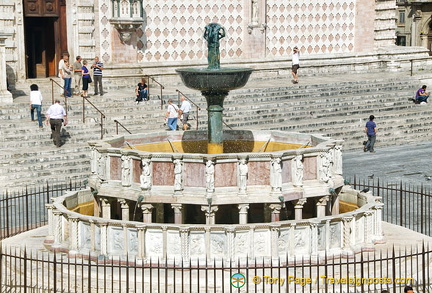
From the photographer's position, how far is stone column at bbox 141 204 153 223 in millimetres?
17766

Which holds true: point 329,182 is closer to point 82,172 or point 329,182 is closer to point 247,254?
point 247,254

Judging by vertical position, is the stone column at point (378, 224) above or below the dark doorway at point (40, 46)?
below

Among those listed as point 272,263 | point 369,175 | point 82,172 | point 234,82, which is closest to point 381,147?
point 369,175

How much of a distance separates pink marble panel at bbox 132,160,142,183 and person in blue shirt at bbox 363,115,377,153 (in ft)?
47.4

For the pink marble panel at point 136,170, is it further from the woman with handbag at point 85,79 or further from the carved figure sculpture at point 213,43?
the woman with handbag at point 85,79

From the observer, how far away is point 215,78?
1861cm

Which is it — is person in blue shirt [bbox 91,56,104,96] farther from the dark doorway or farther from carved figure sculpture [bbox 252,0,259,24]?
carved figure sculpture [bbox 252,0,259,24]

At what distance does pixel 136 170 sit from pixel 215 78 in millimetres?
2232

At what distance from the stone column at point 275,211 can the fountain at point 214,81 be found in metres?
2.29

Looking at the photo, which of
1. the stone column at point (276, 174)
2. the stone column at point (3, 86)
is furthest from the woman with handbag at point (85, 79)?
the stone column at point (276, 174)

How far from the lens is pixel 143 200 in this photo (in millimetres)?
17609

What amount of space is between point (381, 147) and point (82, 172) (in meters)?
10.9

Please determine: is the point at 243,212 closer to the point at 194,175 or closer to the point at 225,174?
the point at 225,174

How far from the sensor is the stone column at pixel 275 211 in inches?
691
